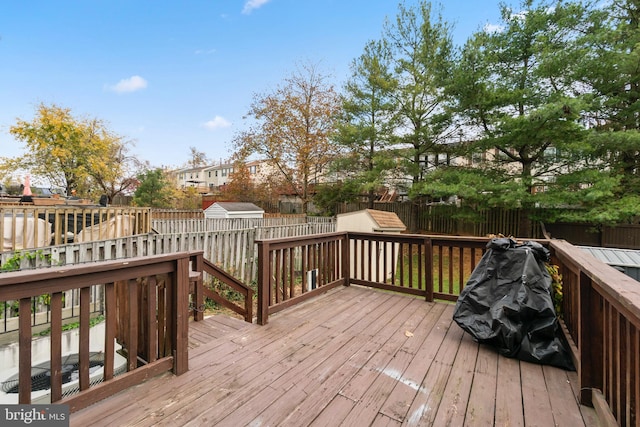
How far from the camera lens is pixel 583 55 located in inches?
300

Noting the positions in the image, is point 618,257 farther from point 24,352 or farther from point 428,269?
point 24,352

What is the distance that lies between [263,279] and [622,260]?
4.50 m

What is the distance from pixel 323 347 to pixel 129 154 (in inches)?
863

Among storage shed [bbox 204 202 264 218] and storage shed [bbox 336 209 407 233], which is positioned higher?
storage shed [bbox 204 202 264 218]

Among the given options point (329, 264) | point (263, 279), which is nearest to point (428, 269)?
point (329, 264)

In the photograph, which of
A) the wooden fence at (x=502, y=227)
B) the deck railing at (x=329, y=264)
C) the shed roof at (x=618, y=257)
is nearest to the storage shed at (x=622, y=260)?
the shed roof at (x=618, y=257)

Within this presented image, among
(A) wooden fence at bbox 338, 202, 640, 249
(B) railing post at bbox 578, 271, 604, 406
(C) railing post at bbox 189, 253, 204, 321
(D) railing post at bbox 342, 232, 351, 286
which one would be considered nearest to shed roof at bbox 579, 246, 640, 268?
(B) railing post at bbox 578, 271, 604, 406

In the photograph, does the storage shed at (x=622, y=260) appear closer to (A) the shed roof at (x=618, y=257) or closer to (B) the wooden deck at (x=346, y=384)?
(A) the shed roof at (x=618, y=257)

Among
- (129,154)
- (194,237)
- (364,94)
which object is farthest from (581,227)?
(129,154)

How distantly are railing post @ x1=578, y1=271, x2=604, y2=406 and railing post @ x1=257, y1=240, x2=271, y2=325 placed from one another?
92.1 inches

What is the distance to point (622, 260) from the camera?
3.65 metres

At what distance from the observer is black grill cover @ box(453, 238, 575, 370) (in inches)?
83.1

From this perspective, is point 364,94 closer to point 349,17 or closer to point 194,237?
point 349,17

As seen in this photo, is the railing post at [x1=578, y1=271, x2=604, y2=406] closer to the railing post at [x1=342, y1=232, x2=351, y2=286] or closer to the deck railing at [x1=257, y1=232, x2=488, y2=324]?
the deck railing at [x1=257, y1=232, x2=488, y2=324]
